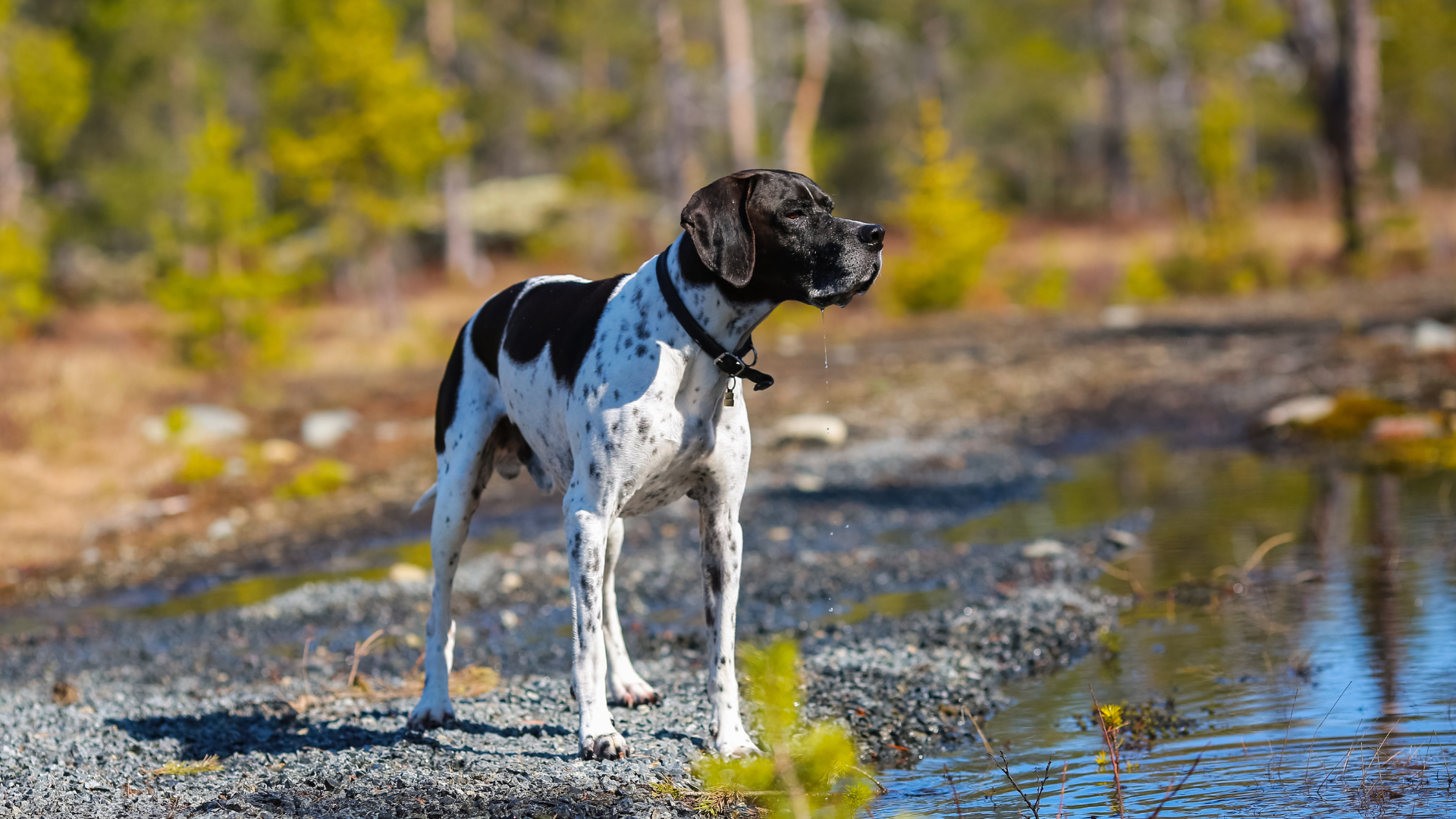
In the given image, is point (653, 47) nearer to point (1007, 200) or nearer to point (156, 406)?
point (156, 406)

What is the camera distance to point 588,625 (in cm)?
478

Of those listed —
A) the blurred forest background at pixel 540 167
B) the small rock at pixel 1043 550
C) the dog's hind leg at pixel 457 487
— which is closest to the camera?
the dog's hind leg at pixel 457 487

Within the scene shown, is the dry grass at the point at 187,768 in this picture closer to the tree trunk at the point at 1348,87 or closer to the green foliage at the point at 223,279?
the green foliage at the point at 223,279

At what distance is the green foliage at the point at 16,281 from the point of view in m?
25.8

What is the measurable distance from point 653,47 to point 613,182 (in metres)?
7.00

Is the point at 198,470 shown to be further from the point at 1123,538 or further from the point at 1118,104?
the point at 1118,104

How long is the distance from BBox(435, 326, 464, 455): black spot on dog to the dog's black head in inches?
61.2

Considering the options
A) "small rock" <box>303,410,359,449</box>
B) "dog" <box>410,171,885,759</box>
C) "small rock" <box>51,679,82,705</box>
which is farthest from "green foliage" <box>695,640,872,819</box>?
"small rock" <box>303,410,359,449</box>

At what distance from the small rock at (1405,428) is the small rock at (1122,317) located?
9.90 m

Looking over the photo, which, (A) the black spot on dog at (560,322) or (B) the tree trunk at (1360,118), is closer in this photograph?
(A) the black spot on dog at (560,322)

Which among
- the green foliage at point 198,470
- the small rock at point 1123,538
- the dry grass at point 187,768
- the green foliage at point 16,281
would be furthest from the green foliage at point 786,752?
the green foliage at point 16,281

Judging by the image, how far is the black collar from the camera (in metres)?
4.60

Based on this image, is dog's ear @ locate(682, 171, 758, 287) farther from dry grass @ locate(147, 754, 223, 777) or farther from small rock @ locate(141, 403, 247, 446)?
small rock @ locate(141, 403, 247, 446)

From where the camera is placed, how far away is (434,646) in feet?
18.2
